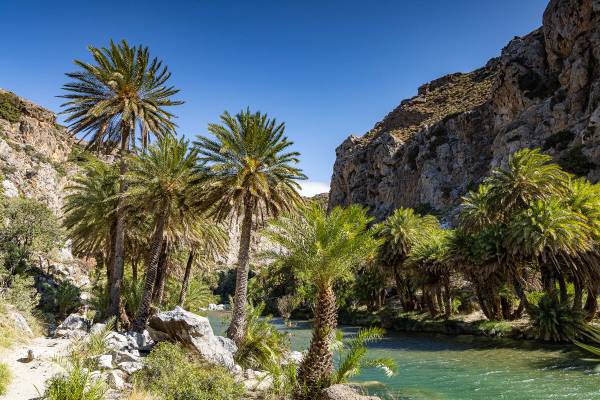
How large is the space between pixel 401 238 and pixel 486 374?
22.0 m

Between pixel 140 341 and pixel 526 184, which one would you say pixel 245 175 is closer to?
pixel 140 341

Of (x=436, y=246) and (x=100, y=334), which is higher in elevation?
(x=436, y=246)

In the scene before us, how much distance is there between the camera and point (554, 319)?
24.9 m

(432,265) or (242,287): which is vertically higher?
(432,265)

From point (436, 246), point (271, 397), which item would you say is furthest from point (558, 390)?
point (436, 246)

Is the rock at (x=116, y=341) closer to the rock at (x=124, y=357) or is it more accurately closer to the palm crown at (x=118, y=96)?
the rock at (x=124, y=357)

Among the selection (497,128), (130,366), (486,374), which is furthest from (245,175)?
(497,128)

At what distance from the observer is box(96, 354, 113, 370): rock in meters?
12.6

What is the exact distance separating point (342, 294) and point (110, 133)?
37280 millimetres

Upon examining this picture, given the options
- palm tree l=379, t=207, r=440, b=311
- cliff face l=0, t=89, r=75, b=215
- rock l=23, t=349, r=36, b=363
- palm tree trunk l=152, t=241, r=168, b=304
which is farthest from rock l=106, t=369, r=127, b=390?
cliff face l=0, t=89, r=75, b=215

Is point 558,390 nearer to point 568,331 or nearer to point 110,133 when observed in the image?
point 568,331

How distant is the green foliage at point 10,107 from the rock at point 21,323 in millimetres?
82647

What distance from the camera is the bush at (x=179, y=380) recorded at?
10.6 m

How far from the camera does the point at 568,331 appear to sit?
965 inches
